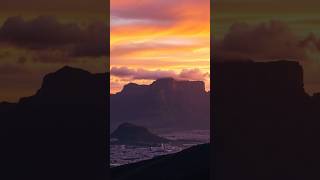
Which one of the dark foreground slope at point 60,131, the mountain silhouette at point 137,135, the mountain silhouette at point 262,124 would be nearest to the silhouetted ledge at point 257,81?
the mountain silhouette at point 262,124

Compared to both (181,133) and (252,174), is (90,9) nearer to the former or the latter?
(252,174)

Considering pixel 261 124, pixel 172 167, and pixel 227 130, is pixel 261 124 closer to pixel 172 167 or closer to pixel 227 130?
pixel 227 130

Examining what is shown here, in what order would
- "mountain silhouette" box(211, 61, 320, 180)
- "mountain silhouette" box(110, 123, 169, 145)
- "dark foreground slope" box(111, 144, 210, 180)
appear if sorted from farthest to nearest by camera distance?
"mountain silhouette" box(110, 123, 169, 145)
"dark foreground slope" box(111, 144, 210, 180)
"mountain silhouette" box(211, 61, 320, 180)

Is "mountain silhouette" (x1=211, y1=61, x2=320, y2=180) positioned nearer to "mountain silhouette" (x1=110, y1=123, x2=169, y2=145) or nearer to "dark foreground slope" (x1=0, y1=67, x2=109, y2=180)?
"dark foreground slope" (x1=0, y1=67, x2=109, y2=180)

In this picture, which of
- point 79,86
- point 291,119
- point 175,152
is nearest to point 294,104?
point 291,119

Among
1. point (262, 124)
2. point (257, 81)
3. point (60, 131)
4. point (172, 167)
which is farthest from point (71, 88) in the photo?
point (172, 167)

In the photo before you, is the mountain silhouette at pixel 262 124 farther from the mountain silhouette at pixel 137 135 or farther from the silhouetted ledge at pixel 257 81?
the mountain silhouette at pixel 137 135

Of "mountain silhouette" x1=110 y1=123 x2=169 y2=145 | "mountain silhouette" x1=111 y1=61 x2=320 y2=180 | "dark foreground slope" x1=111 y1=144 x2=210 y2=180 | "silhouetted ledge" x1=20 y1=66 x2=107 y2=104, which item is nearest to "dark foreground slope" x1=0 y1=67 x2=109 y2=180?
"silhouetted ledge" x1=20 y1=66 x2=107 y2=104
